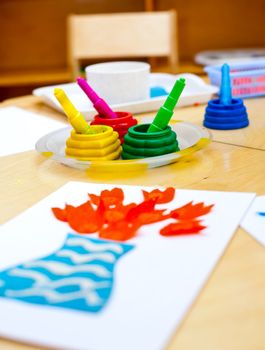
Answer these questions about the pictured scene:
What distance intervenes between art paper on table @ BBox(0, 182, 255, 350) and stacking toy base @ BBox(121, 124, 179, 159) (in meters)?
0.09

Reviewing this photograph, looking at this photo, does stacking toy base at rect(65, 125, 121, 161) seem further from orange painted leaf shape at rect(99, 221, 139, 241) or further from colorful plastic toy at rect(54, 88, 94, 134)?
orange painted leaf shape at rect(99, 221, 139, 241)

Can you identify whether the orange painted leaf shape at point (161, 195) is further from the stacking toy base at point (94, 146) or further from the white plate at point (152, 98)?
the white plate at point (152, 98)

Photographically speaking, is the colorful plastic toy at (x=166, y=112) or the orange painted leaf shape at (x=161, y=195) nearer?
the orange painted leaf shape at (x=161, y=195)

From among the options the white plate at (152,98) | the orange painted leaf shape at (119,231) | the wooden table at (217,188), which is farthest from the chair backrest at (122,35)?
the orange painted leaf shape at (119,231)

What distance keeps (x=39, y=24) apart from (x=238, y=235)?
224cm

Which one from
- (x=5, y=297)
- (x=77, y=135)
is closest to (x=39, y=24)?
(x=77, y=135)

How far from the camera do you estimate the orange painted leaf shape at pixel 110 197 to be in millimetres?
587

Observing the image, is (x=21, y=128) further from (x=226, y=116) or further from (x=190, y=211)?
(x=190, y=211)

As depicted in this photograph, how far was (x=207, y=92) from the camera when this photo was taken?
42.8 inches

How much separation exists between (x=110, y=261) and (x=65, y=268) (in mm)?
40

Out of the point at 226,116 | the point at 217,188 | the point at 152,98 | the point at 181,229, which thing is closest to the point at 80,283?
the point at 181,229

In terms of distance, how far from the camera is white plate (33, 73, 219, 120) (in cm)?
100

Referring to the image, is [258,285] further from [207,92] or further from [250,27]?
[250,27]

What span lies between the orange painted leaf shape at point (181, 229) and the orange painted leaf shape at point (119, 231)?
0.10 feet
